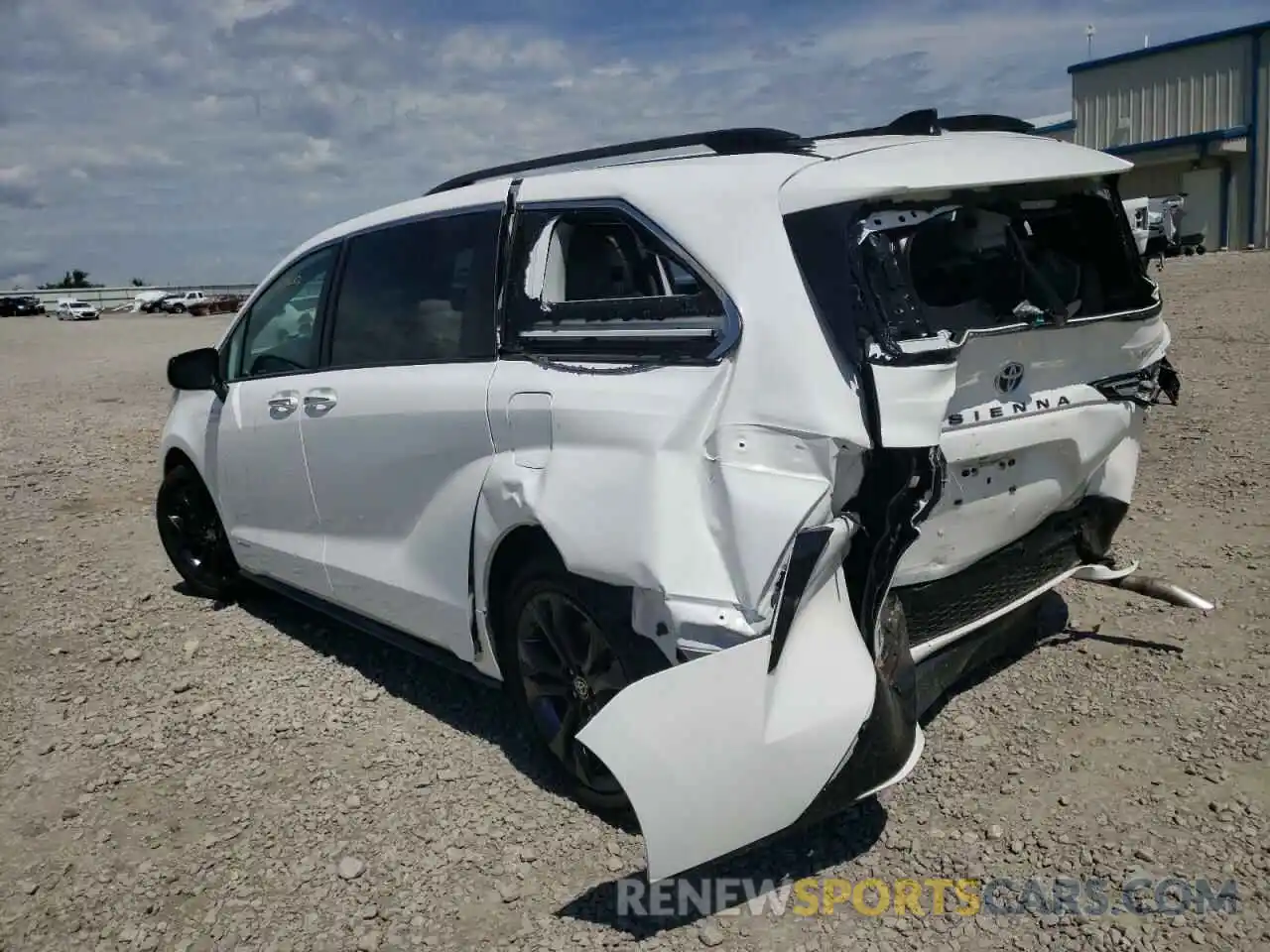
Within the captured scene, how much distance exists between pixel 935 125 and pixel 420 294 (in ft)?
6.25

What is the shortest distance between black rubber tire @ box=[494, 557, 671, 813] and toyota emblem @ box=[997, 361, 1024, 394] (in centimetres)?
124

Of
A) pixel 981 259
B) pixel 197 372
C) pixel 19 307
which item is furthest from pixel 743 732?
pixel 19 307

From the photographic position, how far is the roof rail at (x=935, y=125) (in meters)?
3.52

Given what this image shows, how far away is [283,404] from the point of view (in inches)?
183

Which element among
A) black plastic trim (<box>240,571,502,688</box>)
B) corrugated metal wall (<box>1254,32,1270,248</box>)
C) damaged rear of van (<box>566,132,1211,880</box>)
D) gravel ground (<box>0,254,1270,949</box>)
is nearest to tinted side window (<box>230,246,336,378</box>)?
black plastic trim (<box>240,571,502,688</box>)

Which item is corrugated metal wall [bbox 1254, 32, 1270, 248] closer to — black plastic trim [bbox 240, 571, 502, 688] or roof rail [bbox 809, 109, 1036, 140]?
roof rail [bbox 809, 109, 1036, 140]

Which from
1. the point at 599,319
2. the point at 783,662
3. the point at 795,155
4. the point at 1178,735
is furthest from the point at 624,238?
the point at 1178,735

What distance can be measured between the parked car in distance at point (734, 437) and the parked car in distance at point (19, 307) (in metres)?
75.6

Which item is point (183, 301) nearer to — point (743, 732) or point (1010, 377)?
point (1010, 377)

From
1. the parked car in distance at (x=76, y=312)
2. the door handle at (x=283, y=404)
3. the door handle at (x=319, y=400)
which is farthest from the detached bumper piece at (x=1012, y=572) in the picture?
the parked car in distance at (x=76, y=312)

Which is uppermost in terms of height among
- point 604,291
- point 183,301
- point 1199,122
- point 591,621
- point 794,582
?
point 1199,122

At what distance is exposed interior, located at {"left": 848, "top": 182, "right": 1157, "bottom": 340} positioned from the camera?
2.88m

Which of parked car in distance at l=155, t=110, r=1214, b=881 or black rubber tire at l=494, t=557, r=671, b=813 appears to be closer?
parked car in distance at l=155, t=110, r=1214, b=881

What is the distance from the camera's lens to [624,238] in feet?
11.3
